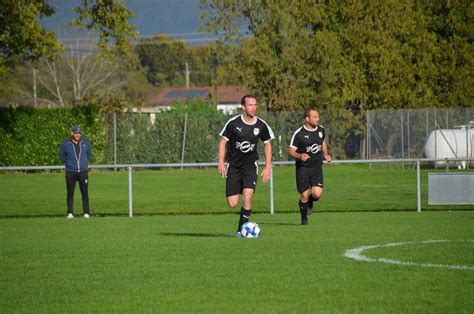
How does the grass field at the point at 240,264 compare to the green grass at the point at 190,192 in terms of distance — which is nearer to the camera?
the grass field at the point at 240,264

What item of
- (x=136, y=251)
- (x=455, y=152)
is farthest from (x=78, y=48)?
(x=136, y=251)

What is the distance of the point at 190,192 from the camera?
3372 centimetres

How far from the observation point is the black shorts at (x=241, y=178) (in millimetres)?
15703

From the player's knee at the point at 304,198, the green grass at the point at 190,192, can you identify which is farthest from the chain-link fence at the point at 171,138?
the player's knee at the point at 304,198

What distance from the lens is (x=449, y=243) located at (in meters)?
14.1

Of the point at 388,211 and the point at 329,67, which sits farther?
the point at 329,67

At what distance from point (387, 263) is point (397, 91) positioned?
3855 centimetres

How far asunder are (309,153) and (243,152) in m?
3.26

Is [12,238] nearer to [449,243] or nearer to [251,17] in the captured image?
[449,243]

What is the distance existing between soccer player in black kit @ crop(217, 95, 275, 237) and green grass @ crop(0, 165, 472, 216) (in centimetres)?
1068

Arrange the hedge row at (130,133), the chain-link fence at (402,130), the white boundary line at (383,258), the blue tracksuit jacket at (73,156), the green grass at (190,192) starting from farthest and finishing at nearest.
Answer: the hedge row at (130,133) < the chain-link fence at (402,130) < the green grass at (190,192) < the blue tracksuit jacket at (73,156) < the white boundary line at (383,258)

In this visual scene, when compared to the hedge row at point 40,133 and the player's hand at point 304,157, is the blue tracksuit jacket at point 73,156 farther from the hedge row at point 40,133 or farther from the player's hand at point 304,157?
the hedge row at point 40,133

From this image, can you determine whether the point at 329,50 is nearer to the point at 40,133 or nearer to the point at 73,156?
the point at 40,133

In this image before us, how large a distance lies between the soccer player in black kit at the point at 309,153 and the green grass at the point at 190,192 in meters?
7.52
